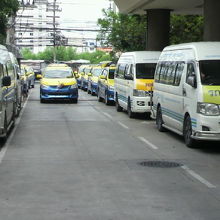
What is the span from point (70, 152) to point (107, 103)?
14.7 meters

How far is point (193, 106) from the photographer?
12508mm

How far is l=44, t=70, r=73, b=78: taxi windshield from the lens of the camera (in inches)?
1130

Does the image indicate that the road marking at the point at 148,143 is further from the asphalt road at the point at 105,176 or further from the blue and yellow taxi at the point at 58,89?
the blue and yellow taxi at the point at 58,89

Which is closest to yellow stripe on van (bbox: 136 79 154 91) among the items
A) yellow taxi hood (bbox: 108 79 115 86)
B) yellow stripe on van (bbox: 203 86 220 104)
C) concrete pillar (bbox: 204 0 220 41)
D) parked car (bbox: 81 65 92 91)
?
concrete pillar (bbox: 204 0 220 41)

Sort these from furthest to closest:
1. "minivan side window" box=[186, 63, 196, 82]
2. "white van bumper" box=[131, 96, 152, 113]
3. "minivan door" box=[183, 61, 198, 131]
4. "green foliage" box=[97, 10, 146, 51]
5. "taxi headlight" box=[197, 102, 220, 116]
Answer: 1. "green foliage" box=[97, 10, 146, 51]
2. "white van bumper" box=[131, 96, 152, 113]
3. "minivan side window" box=[186, 63, 196, 82]
4. "minivan door" box=[183, 61, 198, 131]
5. "taxi headlight" box=[197, 102, 220, 116]

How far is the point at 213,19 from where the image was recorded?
70.8 ft

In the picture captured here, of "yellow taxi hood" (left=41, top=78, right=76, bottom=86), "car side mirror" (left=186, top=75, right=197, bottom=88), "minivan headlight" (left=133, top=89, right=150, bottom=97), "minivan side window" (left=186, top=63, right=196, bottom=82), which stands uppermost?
"minivan side window" (left=186, top=63, right=196, bottom=82)

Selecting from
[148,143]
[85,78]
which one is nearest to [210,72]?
[148,143]

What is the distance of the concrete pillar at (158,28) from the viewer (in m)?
30.5

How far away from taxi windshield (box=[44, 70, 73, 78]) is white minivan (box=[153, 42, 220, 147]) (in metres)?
13.5

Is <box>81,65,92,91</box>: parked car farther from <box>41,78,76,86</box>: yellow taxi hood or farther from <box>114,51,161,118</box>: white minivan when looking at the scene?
<box>114,51,161,118</box>: white minivan

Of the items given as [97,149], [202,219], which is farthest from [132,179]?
[97,149]

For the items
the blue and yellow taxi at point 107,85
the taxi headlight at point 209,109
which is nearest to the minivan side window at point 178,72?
the taxi headlight at point 209,109

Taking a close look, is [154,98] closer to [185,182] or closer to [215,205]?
[185,182]
